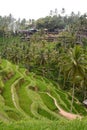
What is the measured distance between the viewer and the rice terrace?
11.3 meters

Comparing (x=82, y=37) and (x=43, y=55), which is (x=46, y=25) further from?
(x=43, y=55)

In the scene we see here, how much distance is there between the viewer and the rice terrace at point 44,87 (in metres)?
11.3

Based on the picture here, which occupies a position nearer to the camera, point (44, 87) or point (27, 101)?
point (27, 101)

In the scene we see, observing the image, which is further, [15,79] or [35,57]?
[35,57]

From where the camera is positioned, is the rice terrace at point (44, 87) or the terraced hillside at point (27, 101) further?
the terraced hillside at point (27, 101)

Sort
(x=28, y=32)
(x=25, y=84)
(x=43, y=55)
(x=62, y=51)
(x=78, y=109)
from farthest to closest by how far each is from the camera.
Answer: (x=28, y=32) → (x=62, y=51) → (x=43, y=55) → (x=25, y=84) → (x=78, y=109)

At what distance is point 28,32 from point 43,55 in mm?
74290

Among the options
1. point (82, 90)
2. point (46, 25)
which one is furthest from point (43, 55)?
point (46, 25)

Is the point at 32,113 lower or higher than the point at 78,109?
higher

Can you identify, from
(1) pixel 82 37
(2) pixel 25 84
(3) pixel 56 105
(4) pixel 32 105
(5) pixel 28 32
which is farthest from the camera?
(5) pixel 28 32

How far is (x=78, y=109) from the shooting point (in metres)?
54.5

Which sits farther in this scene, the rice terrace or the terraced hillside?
the terraced hillside

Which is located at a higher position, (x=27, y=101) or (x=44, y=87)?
(x=27, y=101)

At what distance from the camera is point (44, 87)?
2343 inches
